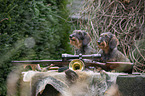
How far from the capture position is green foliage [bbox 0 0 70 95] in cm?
354

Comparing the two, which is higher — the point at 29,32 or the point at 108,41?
the point at 29,32

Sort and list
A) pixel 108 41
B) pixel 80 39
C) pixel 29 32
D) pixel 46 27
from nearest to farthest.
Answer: pixel 108 41
pixel 80 39
pixel 29 32
pixel 46 27

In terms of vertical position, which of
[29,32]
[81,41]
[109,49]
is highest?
[29,32]

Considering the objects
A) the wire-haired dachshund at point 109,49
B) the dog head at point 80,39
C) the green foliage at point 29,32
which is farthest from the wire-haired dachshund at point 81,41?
the green foliage at point 29,32

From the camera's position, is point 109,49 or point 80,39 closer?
point 109,49

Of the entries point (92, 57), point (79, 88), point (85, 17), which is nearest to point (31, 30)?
point (85, 17)

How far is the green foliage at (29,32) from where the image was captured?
139 inches

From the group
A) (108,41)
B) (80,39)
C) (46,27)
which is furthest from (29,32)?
(108,41)

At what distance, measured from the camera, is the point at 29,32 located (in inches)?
181

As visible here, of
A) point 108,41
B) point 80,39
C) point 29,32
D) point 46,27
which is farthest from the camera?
point 46,27

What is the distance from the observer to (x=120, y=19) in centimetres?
473

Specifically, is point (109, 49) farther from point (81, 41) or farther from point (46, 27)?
point (46, 27)

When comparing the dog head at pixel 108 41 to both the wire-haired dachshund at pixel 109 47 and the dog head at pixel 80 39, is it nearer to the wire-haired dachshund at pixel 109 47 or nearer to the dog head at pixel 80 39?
the wire-haired dachshund at pixel 109 47

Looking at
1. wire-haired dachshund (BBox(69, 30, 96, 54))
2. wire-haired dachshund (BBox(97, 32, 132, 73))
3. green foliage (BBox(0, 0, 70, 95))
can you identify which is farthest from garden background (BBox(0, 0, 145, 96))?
wire-haired dachshund (BBox(97, 32, 132, 73))
